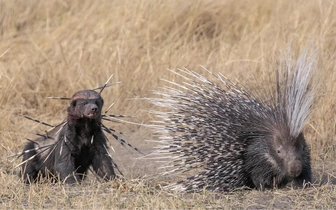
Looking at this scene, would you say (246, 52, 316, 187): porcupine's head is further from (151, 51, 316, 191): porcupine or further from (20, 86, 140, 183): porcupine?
(20, 86, 140, 183): porcupine

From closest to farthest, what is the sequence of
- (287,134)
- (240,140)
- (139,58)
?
1. (287,134)
2. (240,140)
3. (139,58)

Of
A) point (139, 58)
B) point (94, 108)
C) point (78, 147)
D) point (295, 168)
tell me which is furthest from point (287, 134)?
point (139, 58)

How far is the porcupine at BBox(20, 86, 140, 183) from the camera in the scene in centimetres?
506

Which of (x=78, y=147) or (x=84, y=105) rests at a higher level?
(x=84, y=105)

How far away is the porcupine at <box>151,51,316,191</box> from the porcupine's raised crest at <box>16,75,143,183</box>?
0.39 metres

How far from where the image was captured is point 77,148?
202 inches

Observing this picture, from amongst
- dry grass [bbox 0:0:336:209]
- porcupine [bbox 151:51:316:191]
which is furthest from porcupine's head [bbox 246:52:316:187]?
dry grass [bbox 0:0:336:209]

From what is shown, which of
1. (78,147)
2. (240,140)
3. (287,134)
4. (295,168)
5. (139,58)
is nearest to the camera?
(295,168)

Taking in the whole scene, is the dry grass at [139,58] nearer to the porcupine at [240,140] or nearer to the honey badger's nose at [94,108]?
the porcupine at [240,140]

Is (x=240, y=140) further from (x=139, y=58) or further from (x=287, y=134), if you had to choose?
(x=139, y=58)

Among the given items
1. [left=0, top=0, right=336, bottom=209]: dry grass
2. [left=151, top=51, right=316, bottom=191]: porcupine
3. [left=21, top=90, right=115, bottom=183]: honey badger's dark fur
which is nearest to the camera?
[left=0, top=0, right=336, bottom=209]: dry grass

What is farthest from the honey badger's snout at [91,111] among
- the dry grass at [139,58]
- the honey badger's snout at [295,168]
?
the honey badger's snout at [295,168]

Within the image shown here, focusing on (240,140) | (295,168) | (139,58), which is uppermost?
(139,58)

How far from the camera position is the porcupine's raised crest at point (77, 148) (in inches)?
199
